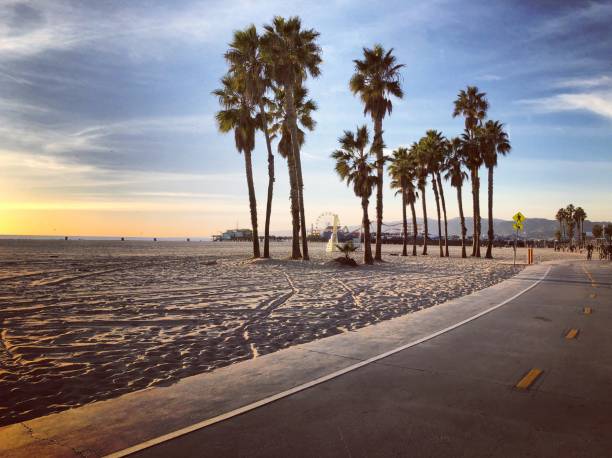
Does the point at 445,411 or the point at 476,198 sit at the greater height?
the point at 476,198

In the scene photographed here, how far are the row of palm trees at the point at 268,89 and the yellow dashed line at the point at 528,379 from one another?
1082 inches

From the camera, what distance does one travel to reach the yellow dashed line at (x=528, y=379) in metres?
5.74

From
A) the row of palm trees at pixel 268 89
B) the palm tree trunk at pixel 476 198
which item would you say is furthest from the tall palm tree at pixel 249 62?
the palm tree trunk at pixel 476 198

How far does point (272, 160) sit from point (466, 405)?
3340cm

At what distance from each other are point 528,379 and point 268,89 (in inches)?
1293

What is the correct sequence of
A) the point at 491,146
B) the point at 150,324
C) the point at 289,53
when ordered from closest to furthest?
the point at 150,324 < the point at 289,53 < the point at 491,146

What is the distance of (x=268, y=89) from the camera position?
35594mm

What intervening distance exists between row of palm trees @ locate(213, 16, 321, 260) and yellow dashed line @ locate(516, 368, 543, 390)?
27.5 metres

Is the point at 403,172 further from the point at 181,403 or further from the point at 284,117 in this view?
the point at 181,403

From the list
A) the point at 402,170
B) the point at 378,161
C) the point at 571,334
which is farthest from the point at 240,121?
the point at 571,334

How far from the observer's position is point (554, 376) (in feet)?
20.4

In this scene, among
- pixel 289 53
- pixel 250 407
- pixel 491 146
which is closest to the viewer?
pixel 250 407

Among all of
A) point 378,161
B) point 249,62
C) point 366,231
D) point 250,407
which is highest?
point 249,62

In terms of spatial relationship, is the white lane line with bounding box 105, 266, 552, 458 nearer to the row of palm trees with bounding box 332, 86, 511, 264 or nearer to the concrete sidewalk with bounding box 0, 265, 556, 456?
the concrete sidewalk with bounding box 0, 265, 556, 456
